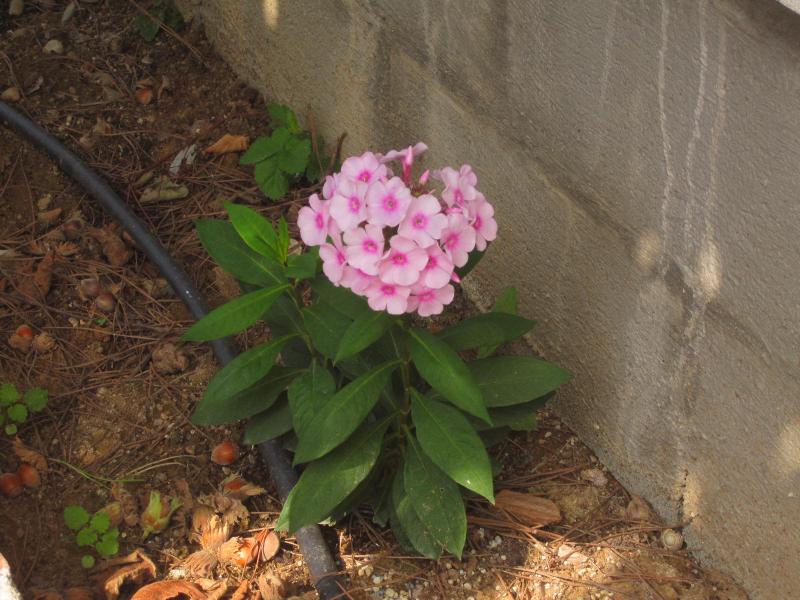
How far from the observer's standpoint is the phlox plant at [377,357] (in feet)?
6.26

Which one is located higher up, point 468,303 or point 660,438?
point 660,438

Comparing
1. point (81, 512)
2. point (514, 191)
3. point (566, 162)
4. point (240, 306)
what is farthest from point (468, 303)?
point (81, 512)

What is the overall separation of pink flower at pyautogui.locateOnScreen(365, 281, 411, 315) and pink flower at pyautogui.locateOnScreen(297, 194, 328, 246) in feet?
0.49

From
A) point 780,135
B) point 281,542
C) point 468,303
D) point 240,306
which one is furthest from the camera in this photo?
point 468,303

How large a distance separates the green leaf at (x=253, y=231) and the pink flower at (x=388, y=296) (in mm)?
433

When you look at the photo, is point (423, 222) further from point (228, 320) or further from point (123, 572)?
point (123, 572)

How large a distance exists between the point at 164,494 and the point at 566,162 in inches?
56.2

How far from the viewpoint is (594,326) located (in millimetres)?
2545

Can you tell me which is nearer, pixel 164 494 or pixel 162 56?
pixel 164 494

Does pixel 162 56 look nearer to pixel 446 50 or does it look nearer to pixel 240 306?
pixel 446 50

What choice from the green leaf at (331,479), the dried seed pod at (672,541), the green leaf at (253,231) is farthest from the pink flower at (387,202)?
the dried seed pod at (672,541)

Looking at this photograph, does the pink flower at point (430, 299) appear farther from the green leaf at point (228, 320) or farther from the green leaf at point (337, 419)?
the green leaf at point (228, 320)

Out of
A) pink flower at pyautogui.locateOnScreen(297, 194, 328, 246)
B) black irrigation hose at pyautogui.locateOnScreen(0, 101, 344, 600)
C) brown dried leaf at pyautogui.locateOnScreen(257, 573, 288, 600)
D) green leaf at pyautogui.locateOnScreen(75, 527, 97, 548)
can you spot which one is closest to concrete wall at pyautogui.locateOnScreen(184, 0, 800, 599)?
pink flower at pyautogui.locateOnScreen(297, 194, 328, 246)

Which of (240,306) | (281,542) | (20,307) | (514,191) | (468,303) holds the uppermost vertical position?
(514,191)
